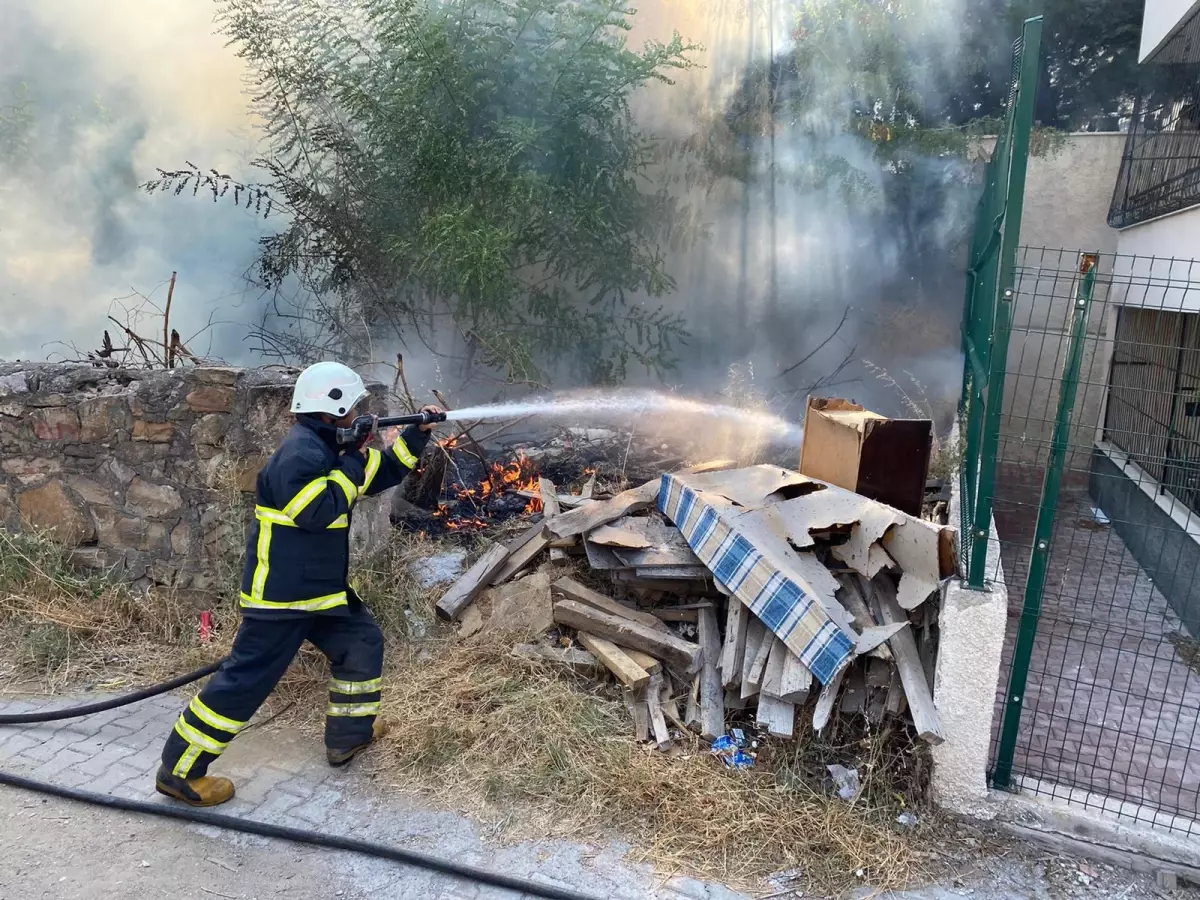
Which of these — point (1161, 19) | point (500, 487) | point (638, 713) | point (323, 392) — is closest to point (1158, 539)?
point (638, 713)

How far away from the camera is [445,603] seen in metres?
4.49

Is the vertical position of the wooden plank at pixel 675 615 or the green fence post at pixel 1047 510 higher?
the green fence post at pixel 1047 510

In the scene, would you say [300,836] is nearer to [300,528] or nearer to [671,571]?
[300,528]

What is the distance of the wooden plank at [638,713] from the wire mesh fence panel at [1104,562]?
150 centimetres

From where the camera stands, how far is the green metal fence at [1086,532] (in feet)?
10.5

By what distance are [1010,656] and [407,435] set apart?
3702 millimetres

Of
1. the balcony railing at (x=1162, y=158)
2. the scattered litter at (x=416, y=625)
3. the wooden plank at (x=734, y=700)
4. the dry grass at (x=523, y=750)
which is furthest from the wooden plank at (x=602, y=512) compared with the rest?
the balcony railing at (x=1162, y=158)

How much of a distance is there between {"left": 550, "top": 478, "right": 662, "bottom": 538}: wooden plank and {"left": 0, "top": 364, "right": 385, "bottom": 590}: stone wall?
118 centimetres

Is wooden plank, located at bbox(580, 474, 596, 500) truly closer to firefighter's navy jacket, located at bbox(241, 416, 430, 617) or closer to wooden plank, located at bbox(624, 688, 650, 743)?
wooden plank, located at bbox(624, 688, 650, 743)

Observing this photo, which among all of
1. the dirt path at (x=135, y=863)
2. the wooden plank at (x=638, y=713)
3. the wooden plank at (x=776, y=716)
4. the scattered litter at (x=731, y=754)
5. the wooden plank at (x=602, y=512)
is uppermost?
the wooden plank at (x=602, y=512)

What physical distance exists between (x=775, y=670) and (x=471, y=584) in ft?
5.87

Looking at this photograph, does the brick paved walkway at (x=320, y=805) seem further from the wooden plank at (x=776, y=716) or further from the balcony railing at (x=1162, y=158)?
the balcony railing at (x=1162, y=158)

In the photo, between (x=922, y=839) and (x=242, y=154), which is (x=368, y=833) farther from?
(x=242, y=154)

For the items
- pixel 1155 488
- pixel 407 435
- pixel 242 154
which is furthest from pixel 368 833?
pixel 242 154
